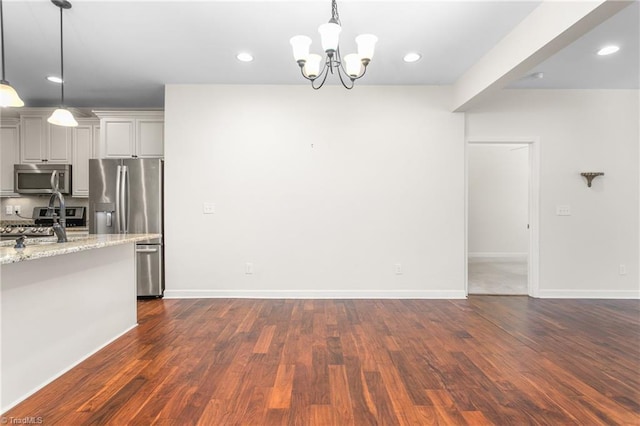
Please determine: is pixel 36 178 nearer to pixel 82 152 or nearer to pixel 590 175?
pixel 82 152

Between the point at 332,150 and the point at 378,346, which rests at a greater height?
the point at 332,150

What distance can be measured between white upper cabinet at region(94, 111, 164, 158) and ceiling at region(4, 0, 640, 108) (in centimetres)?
35

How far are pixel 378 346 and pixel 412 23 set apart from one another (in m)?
2.69

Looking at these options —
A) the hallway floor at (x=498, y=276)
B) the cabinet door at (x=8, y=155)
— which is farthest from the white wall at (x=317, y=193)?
the cabinet door at (x=8, y=155)

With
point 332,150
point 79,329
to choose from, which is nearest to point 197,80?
point 332,150

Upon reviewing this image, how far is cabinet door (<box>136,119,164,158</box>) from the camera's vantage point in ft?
13.9

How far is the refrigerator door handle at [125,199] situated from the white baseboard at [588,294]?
5355 millimetres

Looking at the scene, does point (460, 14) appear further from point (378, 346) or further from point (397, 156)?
point (378, 346)

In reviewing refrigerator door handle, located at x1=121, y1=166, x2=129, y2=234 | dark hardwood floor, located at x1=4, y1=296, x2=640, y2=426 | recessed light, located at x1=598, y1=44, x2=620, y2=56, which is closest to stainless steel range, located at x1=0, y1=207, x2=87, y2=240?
refrigerator door handle, located at x1=121, y1=166, x2=129, y2=234

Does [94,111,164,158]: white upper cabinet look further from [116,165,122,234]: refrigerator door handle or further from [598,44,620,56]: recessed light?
[598,44,620,56]: recessed light

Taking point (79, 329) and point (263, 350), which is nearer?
point (79, 329)

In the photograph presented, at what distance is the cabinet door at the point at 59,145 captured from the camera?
4551 mm

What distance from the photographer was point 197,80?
3.89 meters

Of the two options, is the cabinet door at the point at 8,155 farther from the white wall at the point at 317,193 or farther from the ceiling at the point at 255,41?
the white wall at the point at 317,193
